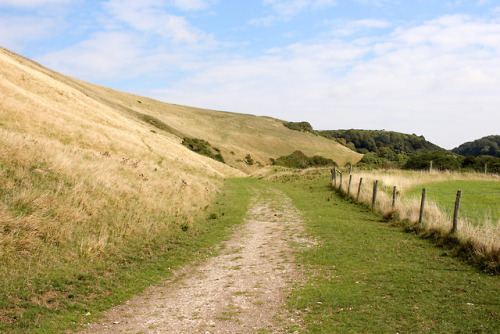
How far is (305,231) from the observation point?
1541cm

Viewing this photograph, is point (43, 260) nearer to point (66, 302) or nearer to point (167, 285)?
point (66, 302)

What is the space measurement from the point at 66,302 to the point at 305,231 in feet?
35.4

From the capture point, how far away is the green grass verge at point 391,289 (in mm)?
6199

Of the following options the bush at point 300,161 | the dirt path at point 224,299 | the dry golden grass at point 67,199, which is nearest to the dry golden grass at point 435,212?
the dirt path at point 224,299

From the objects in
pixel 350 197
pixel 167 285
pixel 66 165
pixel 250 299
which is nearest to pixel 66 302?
pixel 167 285

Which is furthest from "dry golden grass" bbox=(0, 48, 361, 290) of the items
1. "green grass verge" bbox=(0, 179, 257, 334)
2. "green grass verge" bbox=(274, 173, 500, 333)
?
"green grass verge" bbox=(274, 173, 500, 333)

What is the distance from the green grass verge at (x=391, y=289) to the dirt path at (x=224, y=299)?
0.64 meters

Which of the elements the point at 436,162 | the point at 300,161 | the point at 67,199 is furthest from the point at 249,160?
the point at 67,199

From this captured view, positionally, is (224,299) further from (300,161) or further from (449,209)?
→ (300,161)

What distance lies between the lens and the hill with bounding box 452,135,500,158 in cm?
15812

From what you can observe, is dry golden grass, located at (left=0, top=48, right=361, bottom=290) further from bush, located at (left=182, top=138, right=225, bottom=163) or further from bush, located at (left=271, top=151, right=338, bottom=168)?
bush, located at (left=271, top=151, right=338, bottom=168)

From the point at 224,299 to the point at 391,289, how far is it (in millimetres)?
4118

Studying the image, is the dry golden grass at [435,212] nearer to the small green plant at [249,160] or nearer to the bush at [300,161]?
the bush at [300,161]

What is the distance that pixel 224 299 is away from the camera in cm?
770
